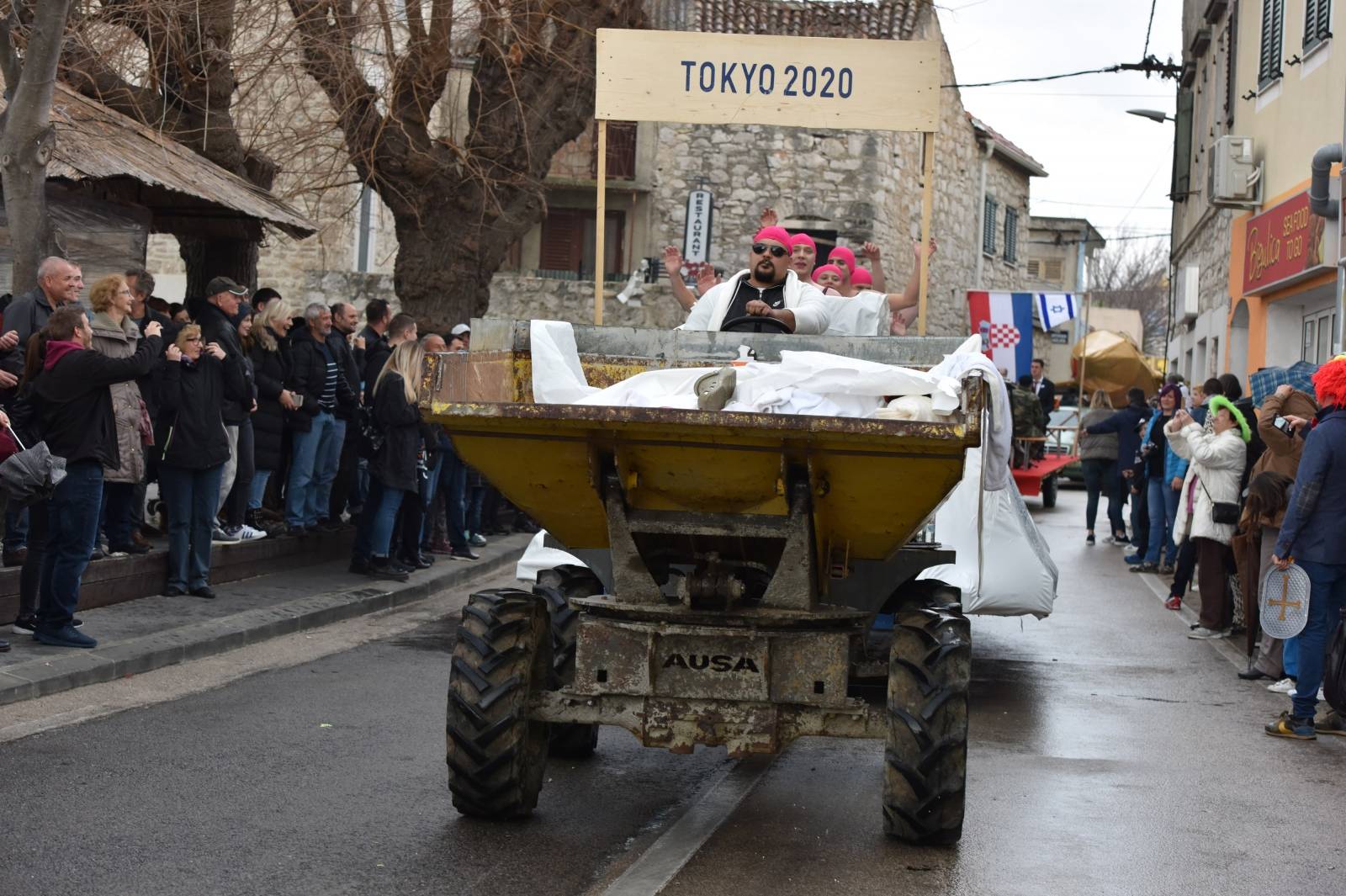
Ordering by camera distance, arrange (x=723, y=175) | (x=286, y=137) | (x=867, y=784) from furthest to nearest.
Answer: (x=723, y=175), (x=286, y=137), (x=867, y=784)

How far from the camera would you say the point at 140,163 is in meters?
12.6

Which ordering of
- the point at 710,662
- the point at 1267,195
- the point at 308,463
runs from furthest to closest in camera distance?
the point at 1267,195
the point at 308,463
the point at 710,662

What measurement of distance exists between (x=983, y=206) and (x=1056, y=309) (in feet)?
21.6

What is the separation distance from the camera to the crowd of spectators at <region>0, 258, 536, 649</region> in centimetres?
877

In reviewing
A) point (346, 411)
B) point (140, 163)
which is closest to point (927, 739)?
point (346, 411)

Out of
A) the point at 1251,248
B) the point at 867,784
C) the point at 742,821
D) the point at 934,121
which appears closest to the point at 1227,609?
the point at 934,121

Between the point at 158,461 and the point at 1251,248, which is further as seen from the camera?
the point at 1251,248

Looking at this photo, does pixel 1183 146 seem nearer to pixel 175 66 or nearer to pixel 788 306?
pixel 175 66

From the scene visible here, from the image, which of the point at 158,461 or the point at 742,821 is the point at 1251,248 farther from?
the point at 742,821

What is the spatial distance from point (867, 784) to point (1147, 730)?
219 cm

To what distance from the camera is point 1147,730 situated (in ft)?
27.5

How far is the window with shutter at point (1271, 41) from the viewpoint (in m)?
19.6

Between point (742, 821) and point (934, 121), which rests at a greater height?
point (934, 121)

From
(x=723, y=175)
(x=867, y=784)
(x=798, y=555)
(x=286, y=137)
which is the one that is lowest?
(x=867, y=784)
